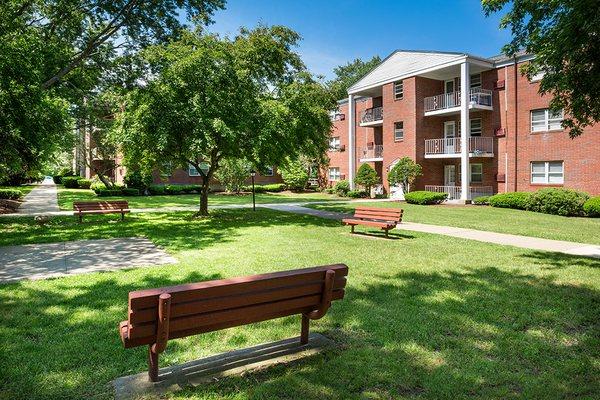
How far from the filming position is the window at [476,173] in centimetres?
2783

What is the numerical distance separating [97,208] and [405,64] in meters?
23.2

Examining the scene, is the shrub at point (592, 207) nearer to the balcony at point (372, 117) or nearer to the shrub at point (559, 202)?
the shrub at point (559, 202)

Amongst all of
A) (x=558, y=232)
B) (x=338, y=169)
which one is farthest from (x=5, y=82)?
(x=338, y=169)

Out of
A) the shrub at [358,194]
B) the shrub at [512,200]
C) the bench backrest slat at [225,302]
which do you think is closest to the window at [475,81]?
the shrub at [512,200]

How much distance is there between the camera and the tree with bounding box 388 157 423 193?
28.4 m

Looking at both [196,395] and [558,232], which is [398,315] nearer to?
[196,395]

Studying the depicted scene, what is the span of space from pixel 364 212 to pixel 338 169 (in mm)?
27428

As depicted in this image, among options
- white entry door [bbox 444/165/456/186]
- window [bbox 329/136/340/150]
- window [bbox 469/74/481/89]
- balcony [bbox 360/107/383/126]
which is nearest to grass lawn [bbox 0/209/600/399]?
window [bbox 469/74/481/89]

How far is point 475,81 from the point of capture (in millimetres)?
27844

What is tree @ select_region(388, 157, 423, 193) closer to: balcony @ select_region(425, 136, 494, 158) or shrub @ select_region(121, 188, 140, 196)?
balcony @ select_region(425, 136, 494, 158)

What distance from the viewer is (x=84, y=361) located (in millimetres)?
4039

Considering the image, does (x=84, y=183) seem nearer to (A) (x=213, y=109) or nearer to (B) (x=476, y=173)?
(A) (x=213, y=109)

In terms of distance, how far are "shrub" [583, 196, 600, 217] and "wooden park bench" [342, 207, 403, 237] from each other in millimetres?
11046

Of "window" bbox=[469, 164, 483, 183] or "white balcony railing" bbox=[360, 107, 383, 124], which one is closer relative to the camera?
"window" bbox=[469, 164, 483, 183]
